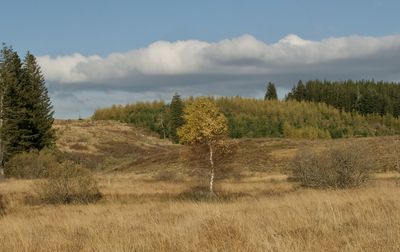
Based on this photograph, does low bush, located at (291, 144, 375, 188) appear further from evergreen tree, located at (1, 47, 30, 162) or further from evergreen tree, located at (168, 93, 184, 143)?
evergreen tree, located at (168, 93, 184, 143)

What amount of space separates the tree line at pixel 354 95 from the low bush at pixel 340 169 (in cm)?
12778

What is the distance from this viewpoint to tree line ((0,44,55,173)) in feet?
154

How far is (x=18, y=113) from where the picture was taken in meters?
48.7

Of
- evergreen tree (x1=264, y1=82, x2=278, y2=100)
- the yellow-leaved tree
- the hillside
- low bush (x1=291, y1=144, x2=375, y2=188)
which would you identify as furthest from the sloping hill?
evergreen tree (x1=264, y1=82, x2=278, y2=100)

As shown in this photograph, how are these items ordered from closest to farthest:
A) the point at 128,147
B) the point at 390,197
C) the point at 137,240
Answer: the point at 137,240 → the point at 390,197 → the point at 128,147

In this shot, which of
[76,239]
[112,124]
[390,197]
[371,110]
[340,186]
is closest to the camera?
[76,239]

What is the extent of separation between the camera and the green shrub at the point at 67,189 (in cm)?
2477

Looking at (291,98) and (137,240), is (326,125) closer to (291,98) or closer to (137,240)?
(291,98)

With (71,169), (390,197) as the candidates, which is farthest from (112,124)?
(390,197)

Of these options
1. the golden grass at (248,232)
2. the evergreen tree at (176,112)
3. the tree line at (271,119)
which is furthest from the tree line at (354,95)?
the golden grass at (248,232)

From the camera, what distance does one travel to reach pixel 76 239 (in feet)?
26.7

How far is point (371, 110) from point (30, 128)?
122 meters

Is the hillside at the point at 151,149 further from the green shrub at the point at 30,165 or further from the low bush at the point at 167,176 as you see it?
the green shrub at the point at 30,165

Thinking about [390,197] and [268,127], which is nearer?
[390,197]
